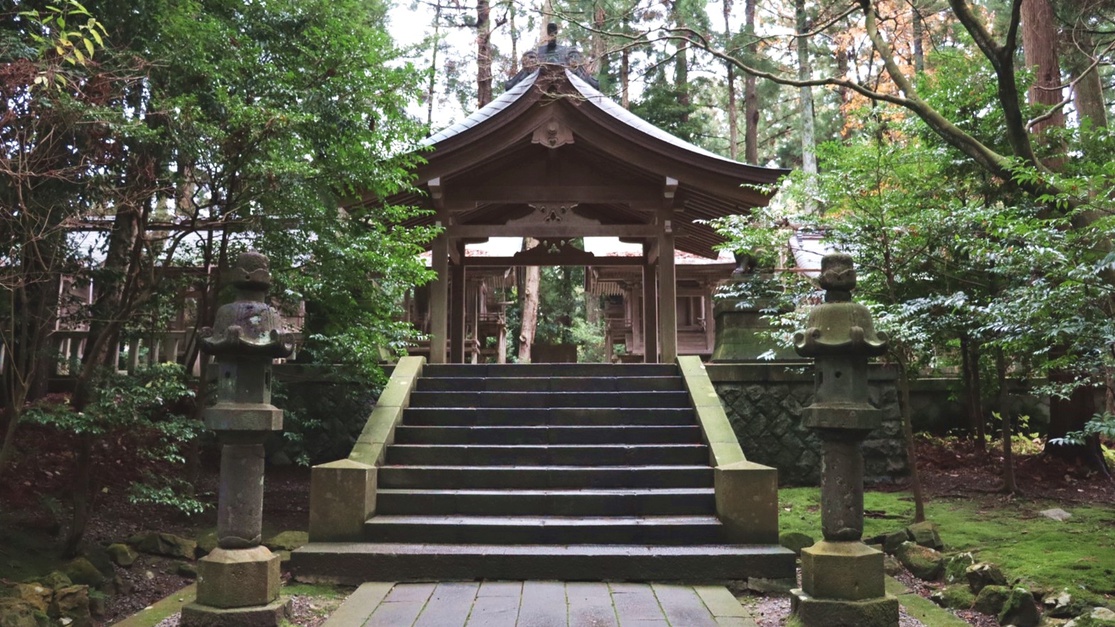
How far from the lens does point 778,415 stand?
8.63 metres

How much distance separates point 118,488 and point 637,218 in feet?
26.2

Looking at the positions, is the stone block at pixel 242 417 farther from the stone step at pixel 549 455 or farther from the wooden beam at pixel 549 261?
the wooden beam at pixel 549 261

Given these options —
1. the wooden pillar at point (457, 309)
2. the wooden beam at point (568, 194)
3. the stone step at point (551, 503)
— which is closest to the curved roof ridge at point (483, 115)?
the wooden beam at point (568, 194)

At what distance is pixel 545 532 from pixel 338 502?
1.62 meters

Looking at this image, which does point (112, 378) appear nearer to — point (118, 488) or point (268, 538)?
point (118, 488)

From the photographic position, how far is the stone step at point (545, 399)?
757 centimetres

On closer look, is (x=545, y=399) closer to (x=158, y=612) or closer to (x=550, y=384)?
(x=550, y=384)

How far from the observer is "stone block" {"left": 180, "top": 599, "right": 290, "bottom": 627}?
4055 mm

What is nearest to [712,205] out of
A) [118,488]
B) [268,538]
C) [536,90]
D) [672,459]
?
[536,90]

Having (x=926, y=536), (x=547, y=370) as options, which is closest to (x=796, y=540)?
(x=926, y=536)

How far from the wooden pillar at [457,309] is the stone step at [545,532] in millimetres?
6388

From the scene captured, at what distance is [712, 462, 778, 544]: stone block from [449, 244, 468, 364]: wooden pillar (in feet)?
22.7

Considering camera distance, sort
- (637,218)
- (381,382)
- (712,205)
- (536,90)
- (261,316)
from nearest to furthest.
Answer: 1. (261,316)
2. (381,382)
3. (536,90)
4. (712,205)
5. (637,218)

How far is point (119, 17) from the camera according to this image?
650 cm
